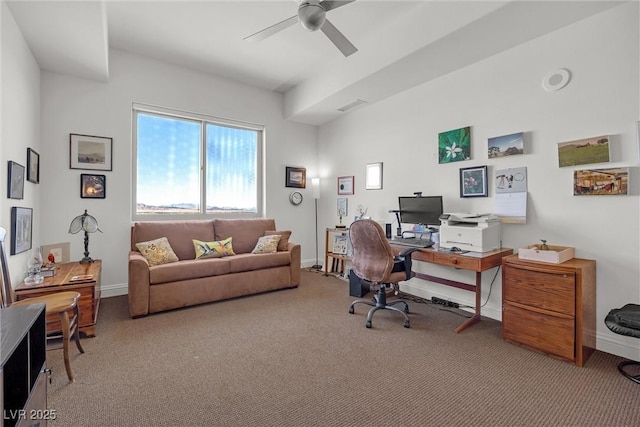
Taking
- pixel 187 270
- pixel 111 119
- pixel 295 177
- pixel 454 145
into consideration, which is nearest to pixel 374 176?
pixel 454 145

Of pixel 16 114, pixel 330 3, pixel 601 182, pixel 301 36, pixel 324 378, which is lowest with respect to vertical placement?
pixel 324 378

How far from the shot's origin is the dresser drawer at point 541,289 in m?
2.18

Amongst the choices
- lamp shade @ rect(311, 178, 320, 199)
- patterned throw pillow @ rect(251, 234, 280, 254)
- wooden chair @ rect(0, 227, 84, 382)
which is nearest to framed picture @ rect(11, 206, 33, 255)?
wooden chair @ rect(0, 227, 84, 382)

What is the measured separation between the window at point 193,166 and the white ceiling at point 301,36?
2.59 ft

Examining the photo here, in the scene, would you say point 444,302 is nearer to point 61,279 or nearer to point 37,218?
point 61,279

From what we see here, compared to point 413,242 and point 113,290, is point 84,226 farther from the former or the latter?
point 413,242

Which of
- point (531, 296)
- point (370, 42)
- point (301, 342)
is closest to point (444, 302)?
point (531, 296)

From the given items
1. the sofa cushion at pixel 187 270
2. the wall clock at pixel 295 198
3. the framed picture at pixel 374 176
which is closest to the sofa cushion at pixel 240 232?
the sofa cushion at pixel 187 270

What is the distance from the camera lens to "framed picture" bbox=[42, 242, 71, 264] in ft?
10.7

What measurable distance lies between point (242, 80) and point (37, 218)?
320 cm

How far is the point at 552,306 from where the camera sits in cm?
226

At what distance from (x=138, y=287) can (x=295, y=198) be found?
Result: 114 inches

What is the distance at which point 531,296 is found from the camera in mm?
2375

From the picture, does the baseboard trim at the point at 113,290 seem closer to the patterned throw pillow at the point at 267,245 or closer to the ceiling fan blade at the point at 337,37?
the patterned throw pillow at the point at 267,245
